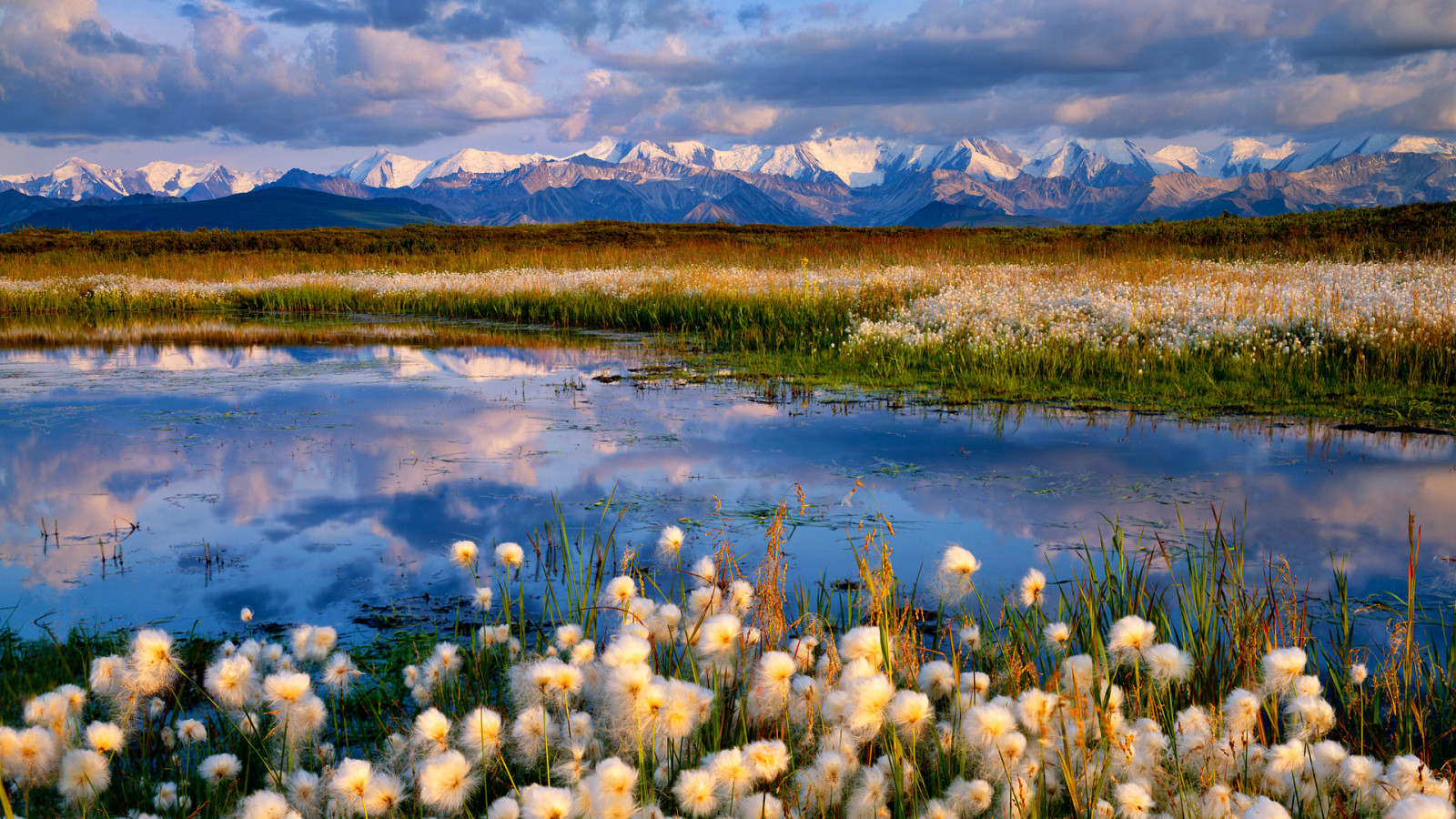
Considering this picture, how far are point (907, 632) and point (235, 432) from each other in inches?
300

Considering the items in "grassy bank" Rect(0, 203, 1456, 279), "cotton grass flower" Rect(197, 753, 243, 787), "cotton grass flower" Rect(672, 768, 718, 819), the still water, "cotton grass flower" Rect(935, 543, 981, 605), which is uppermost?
"grassy bank" Rect(0, 203, 1456, 279)

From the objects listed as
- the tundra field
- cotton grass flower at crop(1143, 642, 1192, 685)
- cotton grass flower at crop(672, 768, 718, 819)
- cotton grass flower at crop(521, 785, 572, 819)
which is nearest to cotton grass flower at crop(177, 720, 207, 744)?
the tundra field

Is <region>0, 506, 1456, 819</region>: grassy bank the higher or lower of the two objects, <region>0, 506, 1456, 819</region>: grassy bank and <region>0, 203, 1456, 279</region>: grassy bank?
the lower

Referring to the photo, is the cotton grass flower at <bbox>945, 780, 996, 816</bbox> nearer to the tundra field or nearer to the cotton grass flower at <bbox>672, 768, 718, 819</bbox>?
the tundra field

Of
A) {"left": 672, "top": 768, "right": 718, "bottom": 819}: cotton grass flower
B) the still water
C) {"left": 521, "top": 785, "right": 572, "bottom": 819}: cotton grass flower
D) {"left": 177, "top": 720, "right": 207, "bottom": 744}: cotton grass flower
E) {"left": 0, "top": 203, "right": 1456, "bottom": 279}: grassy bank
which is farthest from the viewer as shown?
{"left": 0, "top": 203, "right": 1456, "bottom": 279}: grassy bank

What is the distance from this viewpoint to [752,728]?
287 cm

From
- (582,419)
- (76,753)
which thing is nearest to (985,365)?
(582,419)

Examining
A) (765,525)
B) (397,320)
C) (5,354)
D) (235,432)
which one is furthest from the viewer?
(397,320)

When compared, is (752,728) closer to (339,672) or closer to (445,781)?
(445,781)

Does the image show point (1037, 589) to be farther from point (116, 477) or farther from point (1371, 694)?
point (116, 477)

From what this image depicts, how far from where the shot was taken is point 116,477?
6.96 m

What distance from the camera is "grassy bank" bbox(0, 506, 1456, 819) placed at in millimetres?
2297

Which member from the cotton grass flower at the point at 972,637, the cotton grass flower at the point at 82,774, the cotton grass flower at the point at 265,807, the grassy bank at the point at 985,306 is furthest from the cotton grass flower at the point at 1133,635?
the grassy bank at the point at 985,306

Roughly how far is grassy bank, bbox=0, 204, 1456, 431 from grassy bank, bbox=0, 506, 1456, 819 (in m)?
7.14
